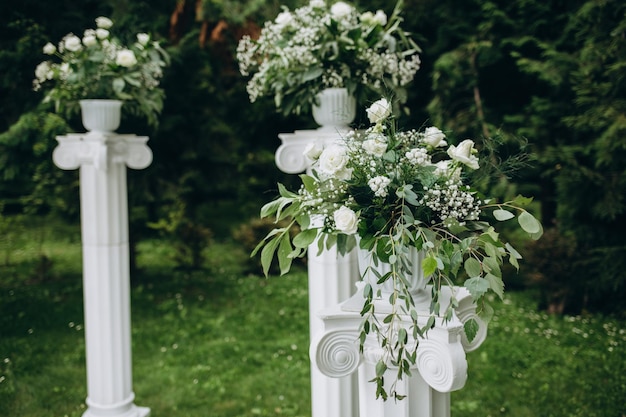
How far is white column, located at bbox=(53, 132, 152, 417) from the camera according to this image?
12.2ft

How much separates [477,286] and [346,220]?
45 centimetres

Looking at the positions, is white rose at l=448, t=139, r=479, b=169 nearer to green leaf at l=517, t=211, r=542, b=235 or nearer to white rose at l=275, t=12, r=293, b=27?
green leaf at l=517, t=211, r=542, b=235

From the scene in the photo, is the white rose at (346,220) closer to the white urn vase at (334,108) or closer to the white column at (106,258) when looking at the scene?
the white urn vase at (334,108)

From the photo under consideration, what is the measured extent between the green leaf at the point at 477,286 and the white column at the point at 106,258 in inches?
98.9

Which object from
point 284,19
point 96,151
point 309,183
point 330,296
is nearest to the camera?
point 309,183

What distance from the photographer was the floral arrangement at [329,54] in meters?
3.14

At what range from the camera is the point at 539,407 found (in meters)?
4.59

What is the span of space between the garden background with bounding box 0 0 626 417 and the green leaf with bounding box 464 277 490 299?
301cm

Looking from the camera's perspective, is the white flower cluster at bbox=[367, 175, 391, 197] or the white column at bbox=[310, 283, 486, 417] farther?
the white column at bbox=[310, 283, 486, 417]

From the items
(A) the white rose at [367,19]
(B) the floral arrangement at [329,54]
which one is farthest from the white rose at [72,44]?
(A) the white rose at [367,19]

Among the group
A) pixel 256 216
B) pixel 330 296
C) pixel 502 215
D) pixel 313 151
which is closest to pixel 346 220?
pixel 313 151

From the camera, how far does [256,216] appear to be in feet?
30.7

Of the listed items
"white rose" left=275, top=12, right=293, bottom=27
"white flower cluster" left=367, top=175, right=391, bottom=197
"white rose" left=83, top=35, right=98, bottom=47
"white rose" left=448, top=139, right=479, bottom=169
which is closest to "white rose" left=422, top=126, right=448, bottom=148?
"white rose" left=448, top=139, right=479, bottom=169

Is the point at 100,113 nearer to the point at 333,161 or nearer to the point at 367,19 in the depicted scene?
the point at 367,19
